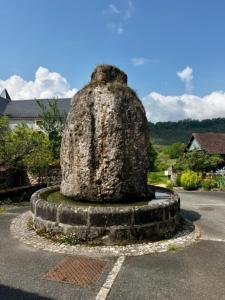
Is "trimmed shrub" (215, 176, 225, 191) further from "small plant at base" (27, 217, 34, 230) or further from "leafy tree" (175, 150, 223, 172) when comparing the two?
"small plant at base" (27, 217, 34, 230)

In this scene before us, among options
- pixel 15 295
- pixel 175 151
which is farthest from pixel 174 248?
pixel 175 151

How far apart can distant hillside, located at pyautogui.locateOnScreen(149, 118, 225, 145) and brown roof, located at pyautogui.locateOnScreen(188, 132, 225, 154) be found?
61.3 meters

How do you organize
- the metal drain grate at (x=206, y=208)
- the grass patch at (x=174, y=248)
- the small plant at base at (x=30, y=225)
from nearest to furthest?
the grass patch at (x=174, y=248), the small plant at base at (x=30, y=225), the metal drain grate at (x=206, y=208)

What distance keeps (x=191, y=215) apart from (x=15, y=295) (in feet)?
22.5

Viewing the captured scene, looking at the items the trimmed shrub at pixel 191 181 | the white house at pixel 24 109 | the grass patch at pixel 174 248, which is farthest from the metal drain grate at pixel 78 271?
the white house at pixel 24 109

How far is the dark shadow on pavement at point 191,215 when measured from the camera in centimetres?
917

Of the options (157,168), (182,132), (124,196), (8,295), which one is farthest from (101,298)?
(182,132)

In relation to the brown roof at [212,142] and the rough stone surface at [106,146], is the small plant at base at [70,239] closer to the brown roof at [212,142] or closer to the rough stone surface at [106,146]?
the rough stone surface at [106,146]

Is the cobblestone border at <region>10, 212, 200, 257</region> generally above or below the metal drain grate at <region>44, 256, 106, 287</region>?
above

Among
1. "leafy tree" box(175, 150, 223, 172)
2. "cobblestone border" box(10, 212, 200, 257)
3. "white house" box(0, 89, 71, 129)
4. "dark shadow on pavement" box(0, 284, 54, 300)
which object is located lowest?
"dark shadow on pavement" box(0, 284, 54, 300)

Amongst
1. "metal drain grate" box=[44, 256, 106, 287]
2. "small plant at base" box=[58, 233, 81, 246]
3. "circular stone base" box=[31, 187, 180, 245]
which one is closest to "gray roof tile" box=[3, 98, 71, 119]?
"circular stone base" box=[31, 187, 180, 245]

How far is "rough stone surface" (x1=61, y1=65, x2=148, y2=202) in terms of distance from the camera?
7332mm

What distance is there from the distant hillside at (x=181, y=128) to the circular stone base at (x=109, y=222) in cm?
9319

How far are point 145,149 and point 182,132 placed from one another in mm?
106427
